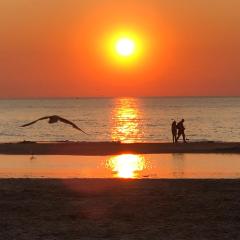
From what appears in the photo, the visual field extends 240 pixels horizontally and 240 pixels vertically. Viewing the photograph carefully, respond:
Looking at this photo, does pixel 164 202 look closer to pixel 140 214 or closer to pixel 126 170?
pixel 140 214

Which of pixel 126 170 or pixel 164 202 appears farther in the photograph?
pixel 126 170

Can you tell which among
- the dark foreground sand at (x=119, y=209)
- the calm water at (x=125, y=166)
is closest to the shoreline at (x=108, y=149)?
the calm water at (x=125, y=166)

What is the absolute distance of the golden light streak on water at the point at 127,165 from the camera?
2175 cm

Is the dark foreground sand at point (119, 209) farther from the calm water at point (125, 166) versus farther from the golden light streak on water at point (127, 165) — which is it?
the golden light streak on water at point (127, 165)

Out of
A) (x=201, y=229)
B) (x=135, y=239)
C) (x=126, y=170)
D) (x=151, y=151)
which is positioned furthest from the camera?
(x=151, y=151)

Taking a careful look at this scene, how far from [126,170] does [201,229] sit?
1197 centimetres

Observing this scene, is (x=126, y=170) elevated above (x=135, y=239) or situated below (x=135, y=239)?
above

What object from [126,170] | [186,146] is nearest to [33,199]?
[126,170]

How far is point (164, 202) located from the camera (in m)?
14.1

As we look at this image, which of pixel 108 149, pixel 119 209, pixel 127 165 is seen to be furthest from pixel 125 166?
pixel 119 209

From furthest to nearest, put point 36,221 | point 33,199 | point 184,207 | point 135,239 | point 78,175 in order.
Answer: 1. point 78,175
2. point 33,199
3. point 184,207
4. point 36,221
5. point 135,239

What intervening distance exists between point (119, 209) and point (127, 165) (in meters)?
12.2

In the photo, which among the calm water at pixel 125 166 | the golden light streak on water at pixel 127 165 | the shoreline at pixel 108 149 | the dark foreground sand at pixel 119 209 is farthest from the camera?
the shoreline at pixel 108 149

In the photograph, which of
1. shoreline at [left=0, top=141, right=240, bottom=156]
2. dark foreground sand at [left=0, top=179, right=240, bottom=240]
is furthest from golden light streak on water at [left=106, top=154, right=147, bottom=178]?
Answer: dark foreground sand at [left=0, top=179, right=240, bottom=240]
